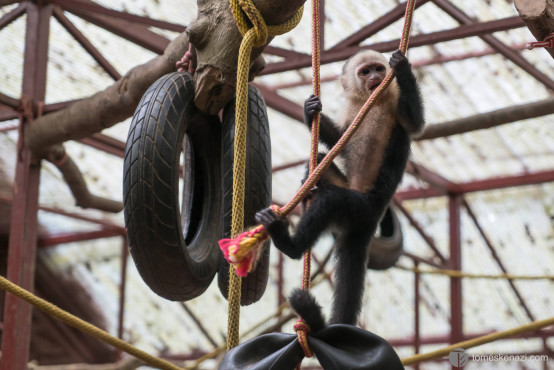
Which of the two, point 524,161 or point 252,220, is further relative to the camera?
point 524,161

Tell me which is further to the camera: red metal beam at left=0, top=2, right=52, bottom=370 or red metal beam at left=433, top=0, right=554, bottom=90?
red metal beam at left=433, top=0, right=554, bottom=90

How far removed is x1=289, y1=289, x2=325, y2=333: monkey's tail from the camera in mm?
2039

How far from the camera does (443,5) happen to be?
6.14 meters

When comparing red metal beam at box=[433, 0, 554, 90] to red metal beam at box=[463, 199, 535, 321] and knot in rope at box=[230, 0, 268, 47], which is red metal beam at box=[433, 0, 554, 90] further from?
knot in rope at box=[230, 0, 268, 47]

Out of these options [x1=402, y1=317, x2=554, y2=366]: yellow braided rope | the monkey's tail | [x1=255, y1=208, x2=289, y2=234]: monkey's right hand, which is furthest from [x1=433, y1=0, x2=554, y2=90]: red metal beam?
the monkey's tail

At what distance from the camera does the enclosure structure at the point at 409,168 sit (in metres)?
6.03

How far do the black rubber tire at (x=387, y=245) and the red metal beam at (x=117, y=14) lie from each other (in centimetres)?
184

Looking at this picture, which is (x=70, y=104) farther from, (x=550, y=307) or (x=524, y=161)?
(x=550, y=307)

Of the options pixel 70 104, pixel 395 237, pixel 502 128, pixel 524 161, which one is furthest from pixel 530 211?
pixel 70 104

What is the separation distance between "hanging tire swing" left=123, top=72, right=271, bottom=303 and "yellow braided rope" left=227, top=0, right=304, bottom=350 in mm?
488

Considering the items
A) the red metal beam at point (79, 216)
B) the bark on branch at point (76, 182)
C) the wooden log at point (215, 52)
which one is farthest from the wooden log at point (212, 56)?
the red metal beam at point (79, 216)

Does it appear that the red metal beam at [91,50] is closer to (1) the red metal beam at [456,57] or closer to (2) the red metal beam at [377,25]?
(2) the red metal beam at [377,25]

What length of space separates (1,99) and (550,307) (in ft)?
20.9

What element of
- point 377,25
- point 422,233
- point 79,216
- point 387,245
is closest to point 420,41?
point 377,25
